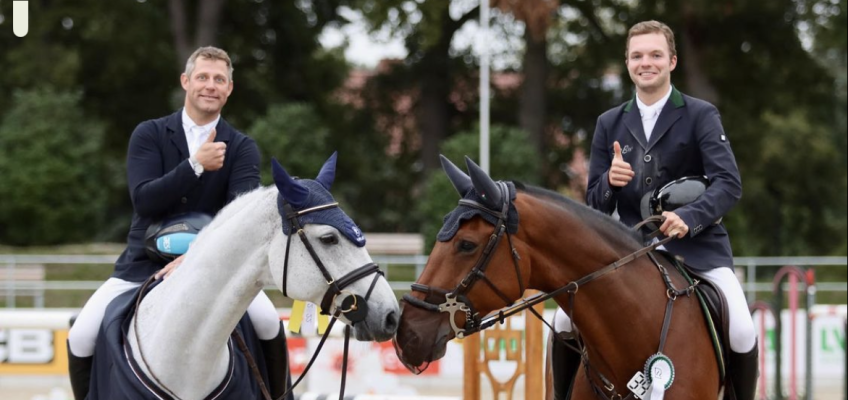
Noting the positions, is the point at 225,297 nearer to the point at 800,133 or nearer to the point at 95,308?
the point at 95,308

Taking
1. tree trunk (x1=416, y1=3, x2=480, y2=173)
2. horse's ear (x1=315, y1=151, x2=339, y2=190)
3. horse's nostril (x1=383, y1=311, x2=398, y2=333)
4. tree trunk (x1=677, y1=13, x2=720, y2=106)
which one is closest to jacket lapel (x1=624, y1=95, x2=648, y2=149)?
horse's ear (x1=315, y1=151, x2=339, y2=190)

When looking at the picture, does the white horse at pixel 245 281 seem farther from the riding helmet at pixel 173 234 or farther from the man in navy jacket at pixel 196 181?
the man in navy jacket at pixel 196 181

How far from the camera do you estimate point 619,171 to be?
4422mm

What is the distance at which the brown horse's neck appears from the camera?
4121mm

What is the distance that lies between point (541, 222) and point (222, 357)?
4.53ft

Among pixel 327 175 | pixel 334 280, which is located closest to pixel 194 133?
pixel 327 175

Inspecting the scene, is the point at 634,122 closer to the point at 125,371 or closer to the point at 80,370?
the point at 125,371

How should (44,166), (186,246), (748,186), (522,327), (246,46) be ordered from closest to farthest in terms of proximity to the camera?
1. (186,246)
2. (522,327)
3. (44,166)
4. (748,186)
5. (246,46)

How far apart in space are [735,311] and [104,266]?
17.6 meters

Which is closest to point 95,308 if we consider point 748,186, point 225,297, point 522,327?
point 225,297

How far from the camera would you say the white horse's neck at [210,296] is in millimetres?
4020

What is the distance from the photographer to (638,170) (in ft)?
15.2

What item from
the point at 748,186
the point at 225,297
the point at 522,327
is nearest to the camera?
the point at 225,297

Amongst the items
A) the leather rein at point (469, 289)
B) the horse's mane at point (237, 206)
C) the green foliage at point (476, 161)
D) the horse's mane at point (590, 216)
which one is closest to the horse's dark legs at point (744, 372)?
the horse's mane at point (590, 216)
